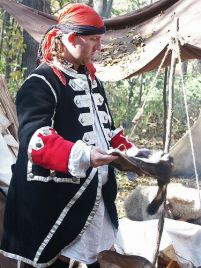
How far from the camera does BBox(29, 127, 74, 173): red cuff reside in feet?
5.53

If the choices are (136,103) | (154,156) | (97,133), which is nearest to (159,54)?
(97,133)

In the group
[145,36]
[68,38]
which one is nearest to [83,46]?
[68,38]

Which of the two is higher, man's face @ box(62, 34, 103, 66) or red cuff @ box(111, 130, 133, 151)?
man's face @ box(62, 34, 103, 66)

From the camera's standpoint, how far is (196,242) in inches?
128

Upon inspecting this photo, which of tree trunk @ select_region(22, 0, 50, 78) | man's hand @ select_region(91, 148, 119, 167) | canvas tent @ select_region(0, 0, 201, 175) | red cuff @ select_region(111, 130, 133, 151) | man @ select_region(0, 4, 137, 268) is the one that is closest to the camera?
man's hand @ select_region(91, 148, 119, 167)

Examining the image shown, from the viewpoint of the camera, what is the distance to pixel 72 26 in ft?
6.20

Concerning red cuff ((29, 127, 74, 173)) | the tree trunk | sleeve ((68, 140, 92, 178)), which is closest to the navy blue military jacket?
red cuff ((29, 127, 74, 173))

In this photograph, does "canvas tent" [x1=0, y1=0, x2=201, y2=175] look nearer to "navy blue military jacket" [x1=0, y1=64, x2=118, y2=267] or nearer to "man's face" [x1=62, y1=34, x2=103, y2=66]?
"man's face" [x1=62, y1=34, x2=103, y2=66]

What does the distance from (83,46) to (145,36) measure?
1464 millimetres

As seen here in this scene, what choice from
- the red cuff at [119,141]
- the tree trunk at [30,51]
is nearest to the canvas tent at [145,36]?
the red cuff at [119,141]

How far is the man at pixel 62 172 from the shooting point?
6.07 ft

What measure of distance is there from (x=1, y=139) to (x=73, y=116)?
4.20 ft

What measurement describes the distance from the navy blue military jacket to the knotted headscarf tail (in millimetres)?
58

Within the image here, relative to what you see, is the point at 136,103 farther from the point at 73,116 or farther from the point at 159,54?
the point at 73,116
